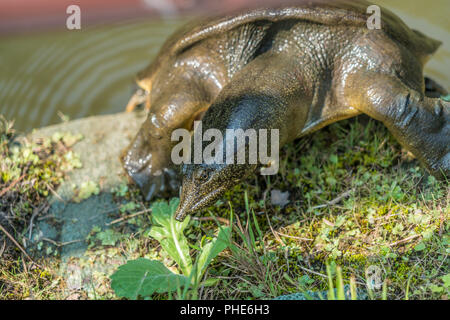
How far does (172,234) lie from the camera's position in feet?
9.12

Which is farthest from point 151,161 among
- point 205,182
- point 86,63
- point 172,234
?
point 86,63

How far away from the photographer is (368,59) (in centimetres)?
301

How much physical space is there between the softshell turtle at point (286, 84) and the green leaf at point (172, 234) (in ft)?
0.75

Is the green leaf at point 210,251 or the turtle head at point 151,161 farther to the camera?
the turtle head at point 151,161

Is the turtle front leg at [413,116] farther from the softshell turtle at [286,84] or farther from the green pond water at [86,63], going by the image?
the green pond water at [86,63]

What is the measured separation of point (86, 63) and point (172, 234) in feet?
8.74

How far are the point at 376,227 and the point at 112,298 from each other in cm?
156

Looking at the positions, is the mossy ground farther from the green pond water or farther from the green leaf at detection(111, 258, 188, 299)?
the green pond water

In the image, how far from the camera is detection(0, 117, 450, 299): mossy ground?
103 inches

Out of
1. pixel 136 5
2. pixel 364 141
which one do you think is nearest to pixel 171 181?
pixel 364 141

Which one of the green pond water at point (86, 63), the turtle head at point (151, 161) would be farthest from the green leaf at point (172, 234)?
the green pond water at point (86, 63)

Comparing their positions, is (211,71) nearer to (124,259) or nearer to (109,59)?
(124,259)

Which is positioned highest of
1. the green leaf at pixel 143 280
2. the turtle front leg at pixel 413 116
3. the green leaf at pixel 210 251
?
the turtle front leg at pixel 413 116

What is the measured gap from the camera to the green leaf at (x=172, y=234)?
2.68m
